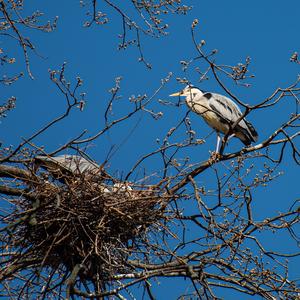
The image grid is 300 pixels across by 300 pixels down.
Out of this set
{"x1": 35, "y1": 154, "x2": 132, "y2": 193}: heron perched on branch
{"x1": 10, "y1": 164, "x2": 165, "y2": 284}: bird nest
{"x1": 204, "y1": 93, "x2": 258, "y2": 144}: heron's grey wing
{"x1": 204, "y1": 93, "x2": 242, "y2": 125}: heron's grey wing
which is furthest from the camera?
{"x1": 204, "y1": 93, "x2": 242, "y2": 125}: heron's grey wing

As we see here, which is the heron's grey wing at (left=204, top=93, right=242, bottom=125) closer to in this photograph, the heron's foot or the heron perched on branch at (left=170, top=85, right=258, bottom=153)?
the heron perched on branch at (left=170, top=85, right=258, bottom=153)

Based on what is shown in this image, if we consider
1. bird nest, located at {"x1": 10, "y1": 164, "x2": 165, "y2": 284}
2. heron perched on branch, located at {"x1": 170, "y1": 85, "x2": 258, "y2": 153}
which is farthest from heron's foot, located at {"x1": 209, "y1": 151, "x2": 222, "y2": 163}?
heron perched on branch, located at {"x1": 170, "y1": 85, "x2": 258, "y2": 153}

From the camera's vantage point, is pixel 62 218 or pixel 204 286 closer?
pixel 204 286

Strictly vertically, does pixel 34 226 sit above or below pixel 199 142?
below

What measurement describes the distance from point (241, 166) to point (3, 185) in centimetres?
171

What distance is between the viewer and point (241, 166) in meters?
5.14

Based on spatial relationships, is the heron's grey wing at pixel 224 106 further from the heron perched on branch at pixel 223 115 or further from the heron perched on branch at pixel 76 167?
the heron perched on branch at pixel 76 167

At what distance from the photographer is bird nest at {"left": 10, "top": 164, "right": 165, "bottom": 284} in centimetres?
498

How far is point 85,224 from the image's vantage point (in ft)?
16.6

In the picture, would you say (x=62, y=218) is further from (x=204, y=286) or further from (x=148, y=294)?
(x=204, y=286)

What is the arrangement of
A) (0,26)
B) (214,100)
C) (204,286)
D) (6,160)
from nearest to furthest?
(204,286) < (6,160) < (0,26) < (214,100)

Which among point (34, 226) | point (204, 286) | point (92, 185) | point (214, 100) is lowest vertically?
point (204, 286)

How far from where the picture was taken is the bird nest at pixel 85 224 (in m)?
4.98

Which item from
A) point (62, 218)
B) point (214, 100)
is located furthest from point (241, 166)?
point (214, 100)
